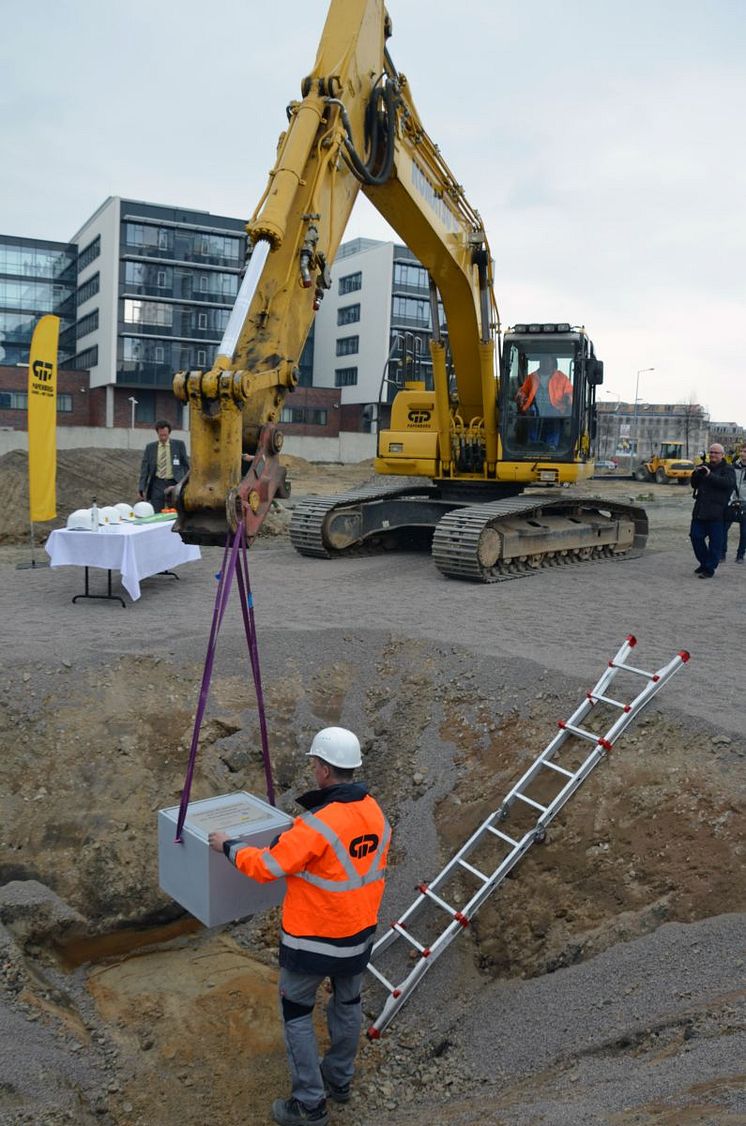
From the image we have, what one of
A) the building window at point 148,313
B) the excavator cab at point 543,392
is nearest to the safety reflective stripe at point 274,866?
the excavator cab at point 543,392

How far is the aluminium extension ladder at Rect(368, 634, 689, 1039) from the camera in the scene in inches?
201

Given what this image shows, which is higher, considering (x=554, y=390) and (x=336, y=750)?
(x=554, y=390)

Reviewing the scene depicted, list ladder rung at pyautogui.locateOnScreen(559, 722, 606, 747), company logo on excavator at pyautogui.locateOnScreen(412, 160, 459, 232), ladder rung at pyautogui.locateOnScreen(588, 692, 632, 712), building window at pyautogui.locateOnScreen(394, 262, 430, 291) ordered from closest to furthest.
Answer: ladder rung at pyautogui.locateOnScreen(559, 722, 606, 747)
ladder rung at pyautogui.locateOnScreen(588, 692, 632, 712)
company logo on excavator at pyautogui.locateOnScreen(412, 160, 459, 232)
building window at pyautogui.locateOnScreen(394, 262, 430, 291)

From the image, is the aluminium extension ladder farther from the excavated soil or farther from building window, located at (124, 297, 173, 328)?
building window, located at (124, 297, 173, 328)

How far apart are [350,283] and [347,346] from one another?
13.8ft

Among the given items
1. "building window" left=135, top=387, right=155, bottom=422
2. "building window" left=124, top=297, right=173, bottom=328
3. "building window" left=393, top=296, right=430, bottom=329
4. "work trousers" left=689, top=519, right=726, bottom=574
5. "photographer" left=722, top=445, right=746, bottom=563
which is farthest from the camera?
"building window" left=393, top=296, right=430, bottom=329

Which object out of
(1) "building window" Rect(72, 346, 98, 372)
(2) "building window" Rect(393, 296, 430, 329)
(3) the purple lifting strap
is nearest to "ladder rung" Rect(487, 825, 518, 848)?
(3) the purple lifting strap

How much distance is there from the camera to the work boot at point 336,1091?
4367 mm

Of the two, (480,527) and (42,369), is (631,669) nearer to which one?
(480,527)

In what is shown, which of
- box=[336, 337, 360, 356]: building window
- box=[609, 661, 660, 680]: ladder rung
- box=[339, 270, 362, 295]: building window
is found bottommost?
box=[609, 661, 660, 680]: ladder rung

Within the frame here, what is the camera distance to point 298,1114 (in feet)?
13.8

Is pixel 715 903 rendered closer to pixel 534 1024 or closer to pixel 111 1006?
pixel 534 1024

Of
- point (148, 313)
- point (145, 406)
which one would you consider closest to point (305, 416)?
point (145, 406)

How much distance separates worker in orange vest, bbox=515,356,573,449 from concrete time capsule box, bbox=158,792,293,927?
905 cm
